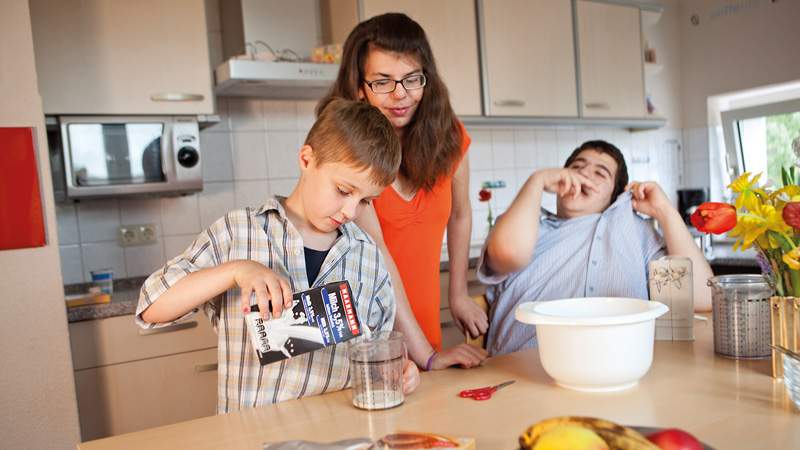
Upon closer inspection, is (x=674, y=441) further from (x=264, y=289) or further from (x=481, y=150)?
(x=481, y=150)

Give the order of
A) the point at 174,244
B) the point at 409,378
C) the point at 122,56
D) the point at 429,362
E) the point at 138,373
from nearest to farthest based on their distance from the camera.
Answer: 1. the point at 409,378
2. the point at 429,362
3. the point at 138,373
4. the point at 122,56
5. the point at 174,244

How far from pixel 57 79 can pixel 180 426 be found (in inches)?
66.2

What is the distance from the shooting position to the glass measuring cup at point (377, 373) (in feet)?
3.12

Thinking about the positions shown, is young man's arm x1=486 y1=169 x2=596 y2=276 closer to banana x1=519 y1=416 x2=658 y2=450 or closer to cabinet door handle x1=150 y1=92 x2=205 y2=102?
banana x1=519 y1=416 x2=658 y2=450

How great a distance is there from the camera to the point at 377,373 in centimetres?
96

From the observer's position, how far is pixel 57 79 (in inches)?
84.9

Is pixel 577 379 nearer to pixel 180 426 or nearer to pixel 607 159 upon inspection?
pixel 180 426

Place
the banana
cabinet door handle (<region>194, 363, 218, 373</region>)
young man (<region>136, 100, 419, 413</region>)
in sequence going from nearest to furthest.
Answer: the banana, young man (<region>136, 100, 419, 413</region>), cabinet door handle (<region>194, 363, 218, 373</region>)

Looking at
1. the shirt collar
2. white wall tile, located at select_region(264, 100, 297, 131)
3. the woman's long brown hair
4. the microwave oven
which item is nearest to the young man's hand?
the woman's long brown hair

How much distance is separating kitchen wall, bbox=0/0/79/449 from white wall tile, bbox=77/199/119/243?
61 centimetres

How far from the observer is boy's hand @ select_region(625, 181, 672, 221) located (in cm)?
151

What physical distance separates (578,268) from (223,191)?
5.42 feet

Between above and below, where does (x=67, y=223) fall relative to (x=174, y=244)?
above

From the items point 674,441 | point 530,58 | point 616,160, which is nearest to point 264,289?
point 674,441
